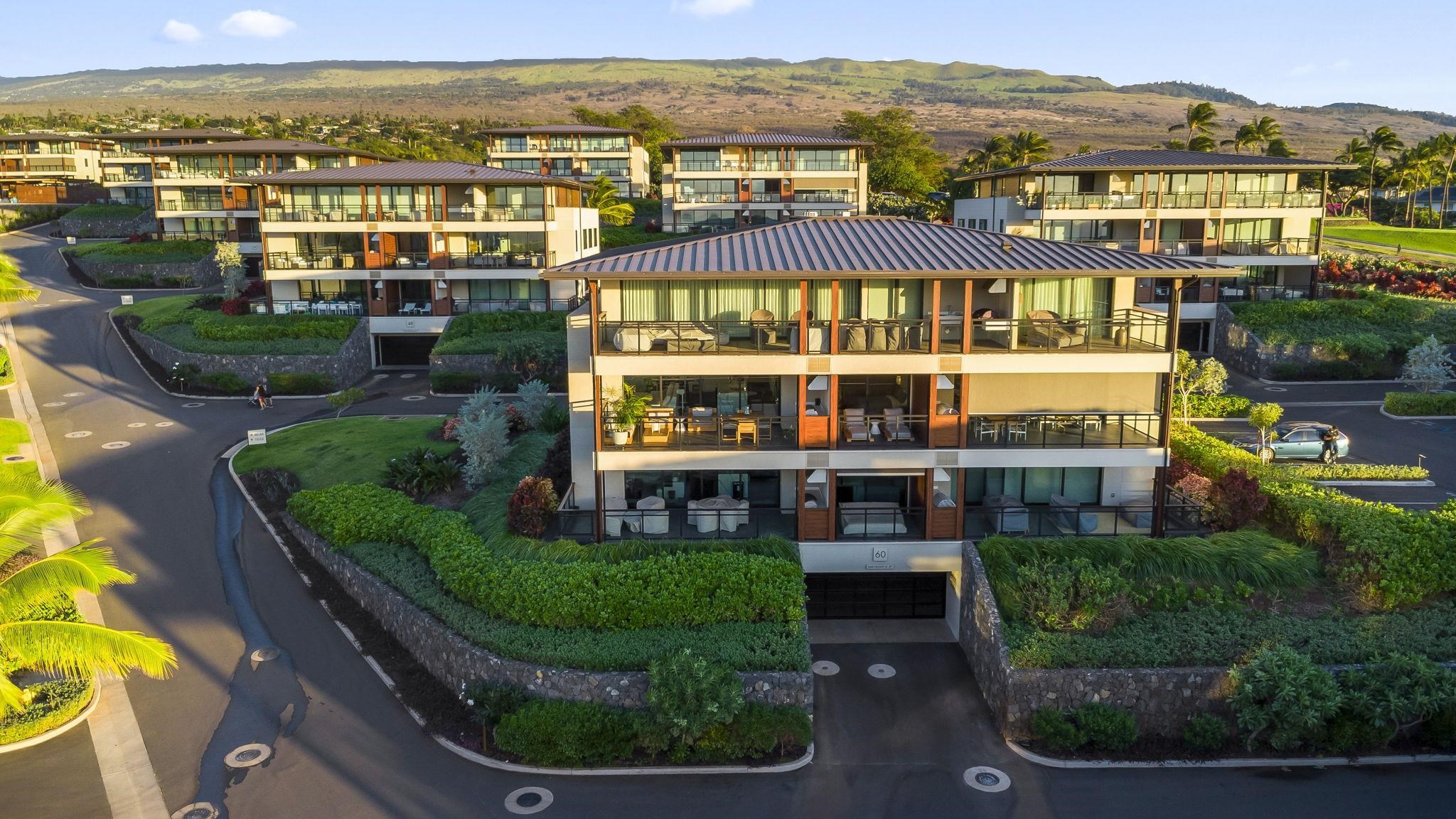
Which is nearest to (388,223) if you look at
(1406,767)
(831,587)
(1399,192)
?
(831,587)

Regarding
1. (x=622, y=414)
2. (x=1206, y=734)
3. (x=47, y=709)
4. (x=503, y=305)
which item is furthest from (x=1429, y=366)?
(x=47, y=709)

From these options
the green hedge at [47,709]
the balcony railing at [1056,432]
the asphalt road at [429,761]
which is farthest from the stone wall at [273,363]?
the balcony railing at [1056,432]

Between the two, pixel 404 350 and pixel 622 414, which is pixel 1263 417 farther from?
pixel 404 350

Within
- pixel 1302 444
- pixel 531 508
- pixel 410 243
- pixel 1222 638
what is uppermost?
pixel 410 243

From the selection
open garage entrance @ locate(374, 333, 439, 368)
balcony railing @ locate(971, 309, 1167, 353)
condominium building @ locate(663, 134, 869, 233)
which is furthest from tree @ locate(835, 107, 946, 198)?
balcony railing @ locate(971, 309, 1167, 353)

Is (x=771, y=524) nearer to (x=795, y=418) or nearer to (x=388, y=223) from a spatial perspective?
(x=795, y=418)
